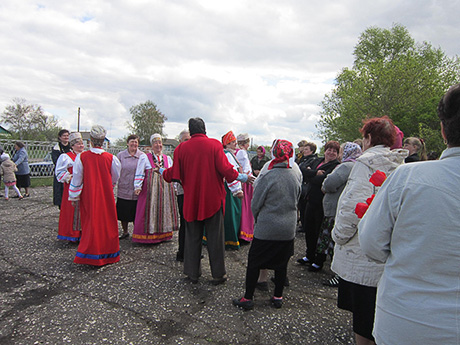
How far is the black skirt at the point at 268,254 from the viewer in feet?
10.7

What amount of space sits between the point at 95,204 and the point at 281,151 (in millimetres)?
2803

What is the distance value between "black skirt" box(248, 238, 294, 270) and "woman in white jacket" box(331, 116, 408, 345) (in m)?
0.90

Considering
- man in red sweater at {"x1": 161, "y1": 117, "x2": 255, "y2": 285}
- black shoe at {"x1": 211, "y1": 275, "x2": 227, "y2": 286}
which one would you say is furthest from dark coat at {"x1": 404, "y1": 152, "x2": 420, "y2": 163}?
black shoe at {"x1": 211, "y1": 275, "x2": 227, "y2": 286}

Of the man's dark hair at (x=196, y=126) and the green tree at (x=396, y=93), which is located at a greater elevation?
the green tree at (x=396, y=93)

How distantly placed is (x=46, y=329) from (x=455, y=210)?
3.35 meters

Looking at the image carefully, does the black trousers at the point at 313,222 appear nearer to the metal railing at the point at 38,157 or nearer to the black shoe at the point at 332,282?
the black shoe at the point at 332,282

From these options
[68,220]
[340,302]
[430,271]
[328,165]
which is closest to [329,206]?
[328,165]

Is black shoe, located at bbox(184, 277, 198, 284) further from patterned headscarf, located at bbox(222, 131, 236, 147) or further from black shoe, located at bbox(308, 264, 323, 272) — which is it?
patterned headscarf, located at bbox(222, 131, 236, 147)

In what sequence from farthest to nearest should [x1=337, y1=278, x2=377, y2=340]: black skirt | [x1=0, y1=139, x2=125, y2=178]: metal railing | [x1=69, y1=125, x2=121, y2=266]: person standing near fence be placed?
[x1=0, y1=139, x2=125, y2=178]: metal railing < [x1=69, y1=125, x2=121, y2=266]: person standing near fence < [x1=337, y1=278, x2=377, y2=340]: black skirt

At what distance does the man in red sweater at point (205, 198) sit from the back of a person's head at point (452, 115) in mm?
2782

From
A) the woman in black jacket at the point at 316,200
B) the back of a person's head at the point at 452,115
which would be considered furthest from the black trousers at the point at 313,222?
the back of a person's head at the point at 452,115

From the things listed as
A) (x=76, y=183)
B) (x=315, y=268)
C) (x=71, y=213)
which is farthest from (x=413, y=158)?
(x=71, y=213)

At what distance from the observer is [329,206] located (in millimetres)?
3787

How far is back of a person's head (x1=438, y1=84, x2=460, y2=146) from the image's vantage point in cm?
120
